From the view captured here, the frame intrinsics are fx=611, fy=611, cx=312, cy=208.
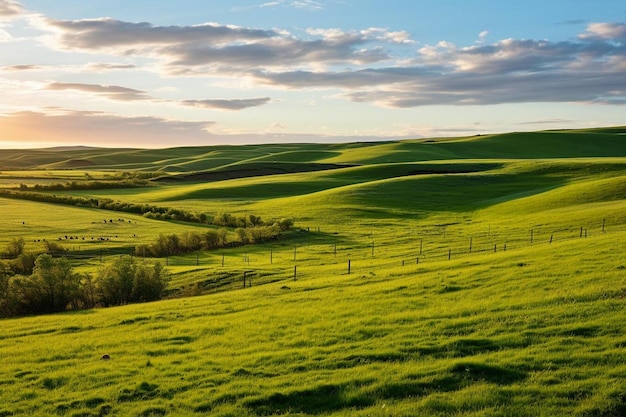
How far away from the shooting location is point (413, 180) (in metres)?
107

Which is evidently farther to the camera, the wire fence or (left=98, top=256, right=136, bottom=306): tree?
the wire fence

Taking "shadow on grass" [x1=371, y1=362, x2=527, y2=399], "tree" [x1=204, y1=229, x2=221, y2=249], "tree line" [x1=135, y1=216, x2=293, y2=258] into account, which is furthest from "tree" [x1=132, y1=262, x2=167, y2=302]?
"tree" [x1=204, y1=229, x2=221, y2=249]

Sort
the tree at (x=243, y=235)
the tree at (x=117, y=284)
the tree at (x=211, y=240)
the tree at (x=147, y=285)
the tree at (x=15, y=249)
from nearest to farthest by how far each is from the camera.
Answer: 1. the tree at (x=117, y=284)
2. the tree at (x=147, y=285)
3. the tree at (x=15, y=249)
4. the tree at (x=211, y=240)
5. the tree at (x=243, y=235)

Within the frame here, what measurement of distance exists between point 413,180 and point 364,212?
27.2m

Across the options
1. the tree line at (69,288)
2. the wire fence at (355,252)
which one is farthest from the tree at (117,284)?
the wire fence at (355,252)

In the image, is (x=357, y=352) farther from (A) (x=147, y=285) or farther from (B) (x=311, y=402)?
(A) (x=147, y=285)

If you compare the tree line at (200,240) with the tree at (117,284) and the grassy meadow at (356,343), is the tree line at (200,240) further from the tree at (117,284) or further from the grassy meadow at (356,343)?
the tree at (117,284)

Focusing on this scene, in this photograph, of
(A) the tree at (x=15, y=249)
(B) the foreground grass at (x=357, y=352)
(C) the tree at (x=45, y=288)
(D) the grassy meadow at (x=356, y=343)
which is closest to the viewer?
(B) the foreground grass at (x=357, y=352)

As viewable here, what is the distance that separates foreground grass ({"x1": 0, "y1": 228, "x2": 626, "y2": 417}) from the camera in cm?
1384

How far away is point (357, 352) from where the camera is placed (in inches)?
680

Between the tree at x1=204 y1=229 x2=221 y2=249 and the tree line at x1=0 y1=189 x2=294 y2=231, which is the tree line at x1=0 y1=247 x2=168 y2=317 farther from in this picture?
the tree line at x1=0 y1=189 x2=294 y2=231

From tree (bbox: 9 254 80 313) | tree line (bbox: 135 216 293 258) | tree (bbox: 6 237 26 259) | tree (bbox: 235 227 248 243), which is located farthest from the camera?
tree (bbox: 235 227 248 243)

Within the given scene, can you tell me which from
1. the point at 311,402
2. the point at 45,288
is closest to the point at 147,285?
the point at 45,288

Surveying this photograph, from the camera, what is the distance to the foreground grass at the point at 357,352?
13836 mm
